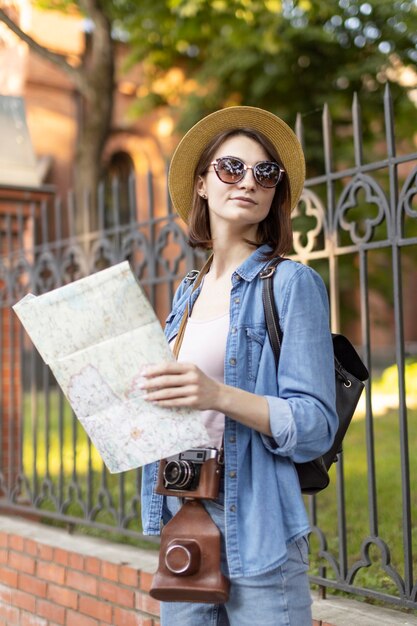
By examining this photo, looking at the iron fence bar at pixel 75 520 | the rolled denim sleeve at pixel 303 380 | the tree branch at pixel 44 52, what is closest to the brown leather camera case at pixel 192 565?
the rolled denim sleeve at pixel 303 380

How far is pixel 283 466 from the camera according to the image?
1752 mm

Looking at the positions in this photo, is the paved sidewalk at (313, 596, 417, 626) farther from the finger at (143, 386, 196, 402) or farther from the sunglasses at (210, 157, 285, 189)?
the sunglasses at (210, 157, 285, 189)

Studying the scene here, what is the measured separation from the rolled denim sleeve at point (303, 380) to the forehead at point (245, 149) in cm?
33

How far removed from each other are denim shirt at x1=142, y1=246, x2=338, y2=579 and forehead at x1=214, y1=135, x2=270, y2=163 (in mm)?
282

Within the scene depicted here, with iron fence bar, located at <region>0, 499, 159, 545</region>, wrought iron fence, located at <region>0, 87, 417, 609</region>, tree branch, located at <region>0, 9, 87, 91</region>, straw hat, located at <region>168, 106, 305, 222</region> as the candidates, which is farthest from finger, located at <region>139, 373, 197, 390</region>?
tree branch, located at <region>0, 9, 87, 91</region>

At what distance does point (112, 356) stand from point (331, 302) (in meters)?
1.69

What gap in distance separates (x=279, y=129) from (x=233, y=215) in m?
0.28

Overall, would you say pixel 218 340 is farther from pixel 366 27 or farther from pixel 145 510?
pixel 366 27

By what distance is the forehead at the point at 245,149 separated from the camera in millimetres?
1893

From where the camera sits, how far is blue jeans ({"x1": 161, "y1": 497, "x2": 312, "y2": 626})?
1.71 m

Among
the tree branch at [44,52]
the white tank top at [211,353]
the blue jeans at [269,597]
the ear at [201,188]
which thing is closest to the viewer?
the blue jeans at [269,597]

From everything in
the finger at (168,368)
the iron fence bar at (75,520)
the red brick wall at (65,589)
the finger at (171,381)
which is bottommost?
the red brick wall at (65,589)

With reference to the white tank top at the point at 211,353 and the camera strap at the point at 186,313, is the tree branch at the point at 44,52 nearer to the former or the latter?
the camera strap at the point at 186,313

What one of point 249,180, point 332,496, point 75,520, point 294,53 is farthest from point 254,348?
point 294,53
